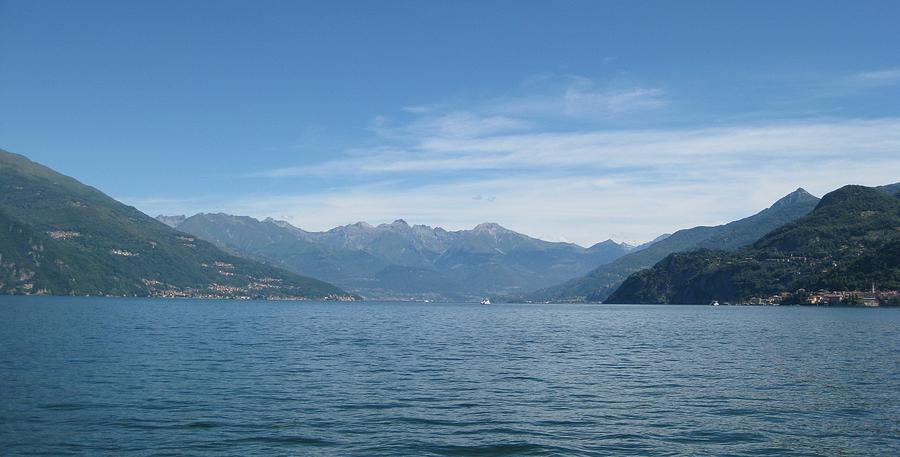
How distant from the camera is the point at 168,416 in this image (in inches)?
1378

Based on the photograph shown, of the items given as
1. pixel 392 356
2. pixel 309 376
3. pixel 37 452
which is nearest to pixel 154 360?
pixel 309 376

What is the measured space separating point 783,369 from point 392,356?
112 ft

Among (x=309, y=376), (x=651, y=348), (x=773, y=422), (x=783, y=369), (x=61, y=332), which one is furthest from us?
(x=61, y=332)

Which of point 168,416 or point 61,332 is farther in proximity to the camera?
point 61,332

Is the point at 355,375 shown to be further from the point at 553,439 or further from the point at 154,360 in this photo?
the point at 553,439

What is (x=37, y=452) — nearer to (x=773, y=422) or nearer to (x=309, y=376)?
(x=309, y=376)

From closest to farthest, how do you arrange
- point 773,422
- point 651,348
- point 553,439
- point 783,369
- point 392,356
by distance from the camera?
point 553,439
point 773,422
point 783,369
point 392,356
point 651,348

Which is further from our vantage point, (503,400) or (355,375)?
(355,375)

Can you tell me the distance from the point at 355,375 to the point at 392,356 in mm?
15231

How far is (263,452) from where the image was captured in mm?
28266

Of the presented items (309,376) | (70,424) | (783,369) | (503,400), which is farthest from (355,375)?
(783,369)

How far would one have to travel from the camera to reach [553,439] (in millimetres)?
30922

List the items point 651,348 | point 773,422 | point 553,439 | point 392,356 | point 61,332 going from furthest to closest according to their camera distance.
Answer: point 61,332 → point 651,348 → point 392,356 → point 773,422 → point 553,439

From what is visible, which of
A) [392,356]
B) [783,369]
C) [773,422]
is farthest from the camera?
[392,356]
